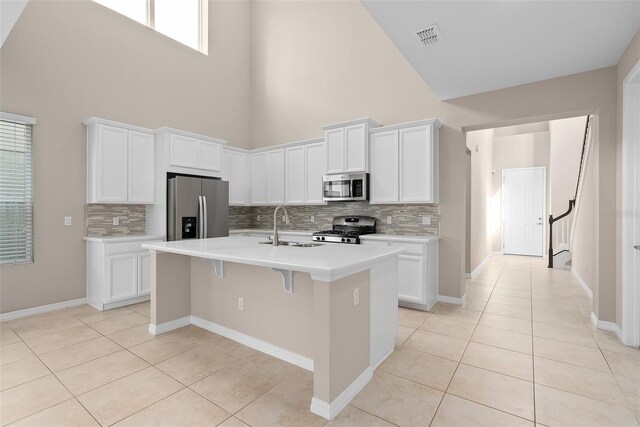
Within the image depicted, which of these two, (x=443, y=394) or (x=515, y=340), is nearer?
(x=443, y=394)

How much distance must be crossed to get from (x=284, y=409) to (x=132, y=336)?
196cm

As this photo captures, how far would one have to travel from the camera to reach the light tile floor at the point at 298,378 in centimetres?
187

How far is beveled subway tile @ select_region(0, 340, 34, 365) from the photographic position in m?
2.58

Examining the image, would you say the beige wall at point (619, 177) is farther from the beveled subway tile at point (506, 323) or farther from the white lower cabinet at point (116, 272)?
the white lower cabinet at point (116, 272)

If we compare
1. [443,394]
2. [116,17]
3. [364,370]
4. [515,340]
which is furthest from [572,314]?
[116,17]

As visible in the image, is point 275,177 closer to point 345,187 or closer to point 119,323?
point 345,187

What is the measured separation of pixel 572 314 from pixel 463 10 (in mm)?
3526

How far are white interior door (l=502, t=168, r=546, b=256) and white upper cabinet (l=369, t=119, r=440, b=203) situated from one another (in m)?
5.63

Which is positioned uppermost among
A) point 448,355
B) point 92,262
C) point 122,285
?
point 92,262

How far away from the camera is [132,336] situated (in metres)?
3.06

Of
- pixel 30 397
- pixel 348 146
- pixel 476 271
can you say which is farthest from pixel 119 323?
pixel 476 271

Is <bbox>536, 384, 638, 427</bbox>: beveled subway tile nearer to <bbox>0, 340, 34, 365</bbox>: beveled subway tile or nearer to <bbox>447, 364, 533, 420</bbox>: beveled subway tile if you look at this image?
<bbox>447, 364, 533, 420</bbox>: beveled subway tile

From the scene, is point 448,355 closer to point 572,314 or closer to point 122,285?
point 572,314

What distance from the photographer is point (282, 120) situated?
20.2 feet
